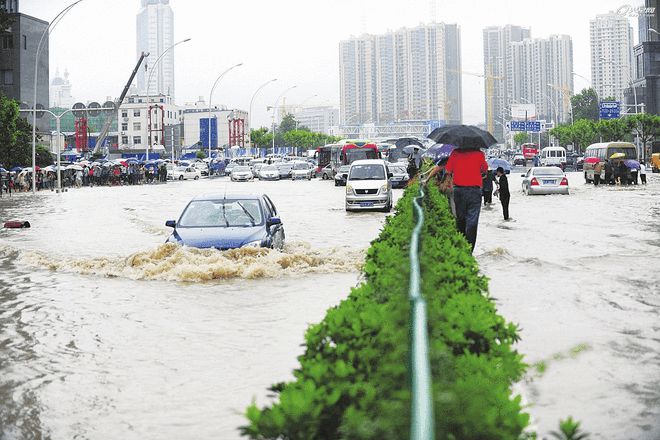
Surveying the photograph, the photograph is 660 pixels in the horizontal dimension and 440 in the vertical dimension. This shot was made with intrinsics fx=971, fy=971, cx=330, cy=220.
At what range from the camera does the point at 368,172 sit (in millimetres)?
34875

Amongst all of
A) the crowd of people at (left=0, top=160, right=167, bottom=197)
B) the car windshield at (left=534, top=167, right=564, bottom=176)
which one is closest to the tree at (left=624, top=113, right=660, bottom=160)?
the crowd of people at (left=0, top=160, right=167, bottom=197)

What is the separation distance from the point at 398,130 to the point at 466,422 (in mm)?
192640

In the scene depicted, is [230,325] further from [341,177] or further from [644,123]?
[644,123]

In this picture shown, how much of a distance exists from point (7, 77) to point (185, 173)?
18953mm

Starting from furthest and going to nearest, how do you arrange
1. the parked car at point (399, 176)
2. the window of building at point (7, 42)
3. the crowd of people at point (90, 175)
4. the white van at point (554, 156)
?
the window of building at point (7, 42), the white van at point (554, 156), the crowd of people at point (90, 175), the parked car at point (399, 176)

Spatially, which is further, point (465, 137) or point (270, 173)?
point (270, 173)

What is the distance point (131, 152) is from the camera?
167625 millimetres

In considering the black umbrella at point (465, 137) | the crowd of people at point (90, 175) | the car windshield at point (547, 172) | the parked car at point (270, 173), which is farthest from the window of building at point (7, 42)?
the black umbrella at point (465, 137)

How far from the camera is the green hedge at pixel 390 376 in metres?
2.80

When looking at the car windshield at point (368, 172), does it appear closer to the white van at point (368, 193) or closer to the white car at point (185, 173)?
the white van at point (368, 193)

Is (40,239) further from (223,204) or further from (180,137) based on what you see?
(180,137)

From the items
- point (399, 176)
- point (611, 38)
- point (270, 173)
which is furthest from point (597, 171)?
point (611, 38)

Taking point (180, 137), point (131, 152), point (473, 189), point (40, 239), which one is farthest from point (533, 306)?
point (180, 137)

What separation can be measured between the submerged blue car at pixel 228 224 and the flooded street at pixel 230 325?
0.26 meters
